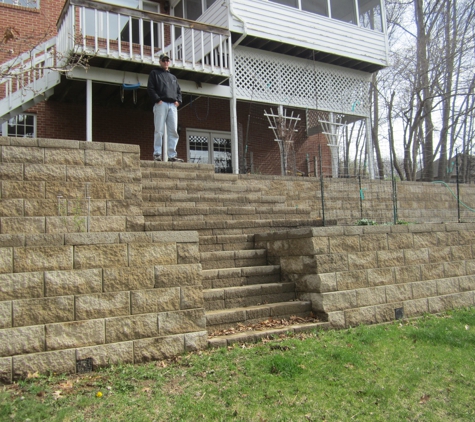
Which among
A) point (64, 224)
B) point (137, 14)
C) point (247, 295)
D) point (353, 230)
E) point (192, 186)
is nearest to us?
point (64, 224)

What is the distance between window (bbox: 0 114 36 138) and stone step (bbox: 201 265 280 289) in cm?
777

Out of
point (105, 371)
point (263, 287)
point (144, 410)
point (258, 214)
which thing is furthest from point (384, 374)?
point (258, 214)

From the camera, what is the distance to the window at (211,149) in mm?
13578

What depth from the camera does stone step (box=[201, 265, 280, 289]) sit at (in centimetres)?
539

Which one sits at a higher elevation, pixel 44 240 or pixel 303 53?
pixel 303 53

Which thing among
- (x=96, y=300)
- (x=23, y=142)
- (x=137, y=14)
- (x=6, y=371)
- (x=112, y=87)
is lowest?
(x=6, y=371)

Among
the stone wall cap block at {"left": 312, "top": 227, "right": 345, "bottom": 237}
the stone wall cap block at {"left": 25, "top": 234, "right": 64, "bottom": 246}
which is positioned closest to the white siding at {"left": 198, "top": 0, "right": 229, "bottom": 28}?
the stone wall cap block at {"left": 312, "top": 227, "right": 345, "bottom": 237}

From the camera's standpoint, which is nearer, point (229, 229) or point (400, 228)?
point (400, 228)

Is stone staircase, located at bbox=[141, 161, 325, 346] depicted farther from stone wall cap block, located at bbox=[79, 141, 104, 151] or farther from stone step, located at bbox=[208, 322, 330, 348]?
stone wall cap block, located at bbox=[79, 141, 104, 151]

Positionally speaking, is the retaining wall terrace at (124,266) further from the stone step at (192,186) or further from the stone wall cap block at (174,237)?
the stone step at (192,186)

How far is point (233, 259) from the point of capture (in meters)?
5.90

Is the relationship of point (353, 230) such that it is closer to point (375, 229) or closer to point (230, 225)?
point (375, 229)

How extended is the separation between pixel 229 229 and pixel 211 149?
7.57 m

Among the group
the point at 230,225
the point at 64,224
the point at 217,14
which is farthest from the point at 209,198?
the point at 217,14
